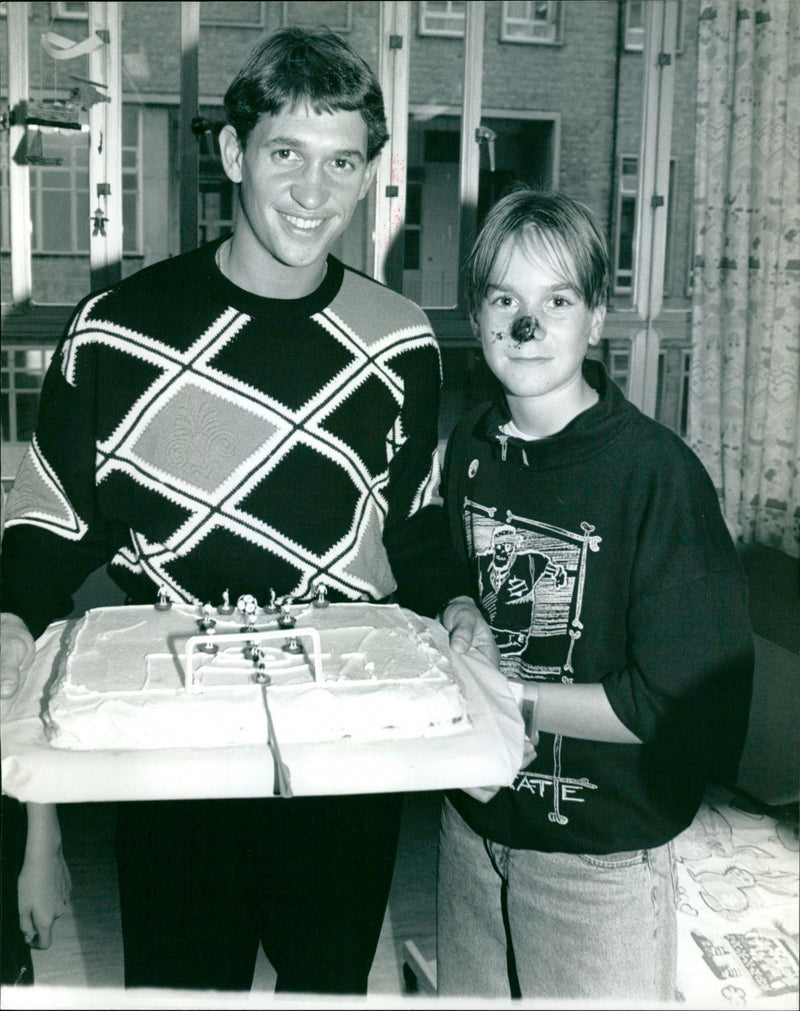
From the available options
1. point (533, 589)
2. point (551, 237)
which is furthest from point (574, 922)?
point (551, 237)

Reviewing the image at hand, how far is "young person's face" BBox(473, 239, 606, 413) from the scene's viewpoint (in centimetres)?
103

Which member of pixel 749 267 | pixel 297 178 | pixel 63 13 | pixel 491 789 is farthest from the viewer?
pixel 63 13

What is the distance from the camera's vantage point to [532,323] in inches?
40.6

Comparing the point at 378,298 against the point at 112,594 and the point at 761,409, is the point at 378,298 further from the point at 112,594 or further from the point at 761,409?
the point at 761,409

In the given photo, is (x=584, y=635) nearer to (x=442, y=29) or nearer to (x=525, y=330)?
(x=525, y=330)

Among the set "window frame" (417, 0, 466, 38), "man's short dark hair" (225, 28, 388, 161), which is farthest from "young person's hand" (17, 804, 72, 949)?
"window frame" (417, 0, 466, 38)

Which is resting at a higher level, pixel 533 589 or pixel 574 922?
pixel 533 589

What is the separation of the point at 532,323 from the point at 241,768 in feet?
1.73

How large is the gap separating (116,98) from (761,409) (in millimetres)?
2206

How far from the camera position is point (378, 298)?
4.08 feet

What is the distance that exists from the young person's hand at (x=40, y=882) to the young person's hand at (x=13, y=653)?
0.15 m

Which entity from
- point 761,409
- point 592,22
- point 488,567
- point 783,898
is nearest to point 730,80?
Result: point 761,409

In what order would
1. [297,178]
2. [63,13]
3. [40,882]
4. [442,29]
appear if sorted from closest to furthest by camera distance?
[40,882] < [297,178] < [63,13] < [442,29]

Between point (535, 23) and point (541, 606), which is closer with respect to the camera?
point (541, 606)
